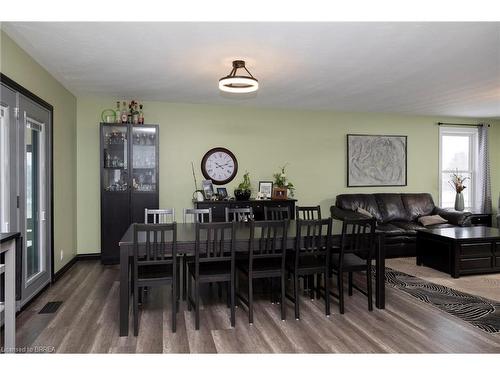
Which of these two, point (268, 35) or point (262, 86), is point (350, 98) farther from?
point (268, 35)

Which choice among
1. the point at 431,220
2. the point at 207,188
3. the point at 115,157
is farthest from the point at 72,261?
the point at 431,220

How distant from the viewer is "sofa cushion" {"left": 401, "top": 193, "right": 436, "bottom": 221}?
659 centimetres

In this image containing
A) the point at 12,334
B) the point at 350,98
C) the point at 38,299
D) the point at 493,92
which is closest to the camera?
the point at 12,334

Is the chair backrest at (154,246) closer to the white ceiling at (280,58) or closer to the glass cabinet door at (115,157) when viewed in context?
the white ceiling at (280,58)

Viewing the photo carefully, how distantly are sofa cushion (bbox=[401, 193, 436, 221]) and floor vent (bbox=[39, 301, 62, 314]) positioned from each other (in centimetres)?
560

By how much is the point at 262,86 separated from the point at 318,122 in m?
2.07

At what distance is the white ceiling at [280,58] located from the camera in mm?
3033

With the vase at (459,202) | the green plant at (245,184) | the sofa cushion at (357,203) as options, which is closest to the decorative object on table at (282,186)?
the green plant at (245,184)

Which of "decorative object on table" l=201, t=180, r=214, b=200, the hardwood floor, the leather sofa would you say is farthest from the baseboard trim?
the leather sofa

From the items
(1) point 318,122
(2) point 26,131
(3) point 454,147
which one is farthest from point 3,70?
(3) point 454,147

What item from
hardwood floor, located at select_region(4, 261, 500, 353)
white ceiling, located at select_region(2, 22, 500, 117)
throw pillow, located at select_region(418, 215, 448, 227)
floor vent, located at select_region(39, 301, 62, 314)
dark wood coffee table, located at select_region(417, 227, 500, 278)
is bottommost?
hardwood floor, located at select_region(4, 261, 500, 353)

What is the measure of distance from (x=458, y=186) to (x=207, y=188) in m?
4.85

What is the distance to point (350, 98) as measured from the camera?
18.3 feet

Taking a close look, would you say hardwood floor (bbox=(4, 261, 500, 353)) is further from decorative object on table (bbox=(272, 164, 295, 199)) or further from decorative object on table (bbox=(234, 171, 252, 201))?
decorative object on table (bbox=(272, 164, 295, 199))
